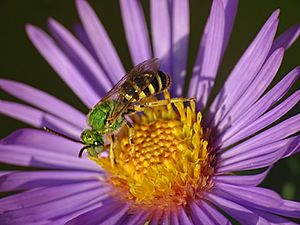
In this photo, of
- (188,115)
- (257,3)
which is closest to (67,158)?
(188,115)

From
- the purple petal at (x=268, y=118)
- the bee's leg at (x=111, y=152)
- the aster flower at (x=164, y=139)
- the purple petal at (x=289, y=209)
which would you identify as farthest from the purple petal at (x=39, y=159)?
the purple petal at (x=289, y=209)

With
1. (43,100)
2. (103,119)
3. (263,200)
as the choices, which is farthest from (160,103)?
(263,200)

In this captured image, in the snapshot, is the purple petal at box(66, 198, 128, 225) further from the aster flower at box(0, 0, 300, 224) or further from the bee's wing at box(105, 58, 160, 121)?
the bee's wing at box(105, 58, 160, 121)

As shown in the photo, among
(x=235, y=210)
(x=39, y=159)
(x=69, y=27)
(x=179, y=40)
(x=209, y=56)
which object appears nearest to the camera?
(x=235, y=210)

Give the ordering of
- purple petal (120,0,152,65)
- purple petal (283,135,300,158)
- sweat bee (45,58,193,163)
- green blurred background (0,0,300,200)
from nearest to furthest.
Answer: purple petal (283,135,300,158) → sweat bee (45,58,193,163) → purple petal (120,0,152,65) → green blurred background (0,0,300,200)

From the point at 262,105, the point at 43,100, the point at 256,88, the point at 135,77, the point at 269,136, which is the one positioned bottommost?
the point at 269,136

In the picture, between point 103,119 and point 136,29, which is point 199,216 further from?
point 136,29

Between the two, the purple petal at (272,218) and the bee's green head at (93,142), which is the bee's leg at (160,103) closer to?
the bee's green head at (93,142)

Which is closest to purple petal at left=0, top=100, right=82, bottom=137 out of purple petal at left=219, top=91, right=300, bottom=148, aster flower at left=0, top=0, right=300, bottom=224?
aster flower at left=0, top=0, right=300, bottom=224
